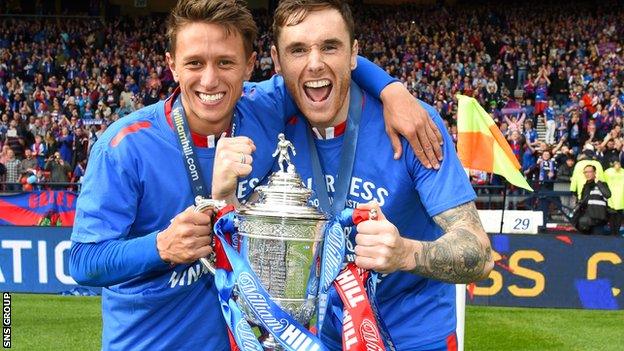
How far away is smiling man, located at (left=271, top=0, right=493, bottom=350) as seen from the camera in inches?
129

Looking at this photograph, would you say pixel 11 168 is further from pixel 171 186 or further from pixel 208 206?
pixel 208 206

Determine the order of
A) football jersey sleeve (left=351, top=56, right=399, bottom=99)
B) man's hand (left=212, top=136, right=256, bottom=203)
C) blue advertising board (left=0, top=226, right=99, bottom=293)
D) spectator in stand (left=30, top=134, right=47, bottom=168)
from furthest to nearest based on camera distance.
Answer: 1. spectator in stand (left=30, top=134, right=47, bottom=168)
2. blue advertising board (left=0, top=226, right=99, bottom=293)
3. football jersey sleeve (left=351, top=56, right=399, bottom=99)
4. man's hand (left=212, top=136, right=256, bottom=203)

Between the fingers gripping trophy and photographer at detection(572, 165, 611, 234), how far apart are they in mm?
13089

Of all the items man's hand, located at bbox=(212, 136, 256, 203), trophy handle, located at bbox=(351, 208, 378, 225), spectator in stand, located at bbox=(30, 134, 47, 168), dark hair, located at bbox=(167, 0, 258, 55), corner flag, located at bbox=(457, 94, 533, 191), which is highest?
dark hair, located at bbox=(167, 0, 258, 55)

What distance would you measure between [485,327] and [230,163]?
289 inches

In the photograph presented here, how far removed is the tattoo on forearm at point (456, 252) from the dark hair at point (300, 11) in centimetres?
75

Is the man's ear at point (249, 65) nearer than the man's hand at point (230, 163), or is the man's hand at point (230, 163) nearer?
the man's hand at point (230, 163)

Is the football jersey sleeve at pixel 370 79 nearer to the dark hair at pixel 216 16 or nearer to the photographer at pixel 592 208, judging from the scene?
the dark hair at pixel 216 16

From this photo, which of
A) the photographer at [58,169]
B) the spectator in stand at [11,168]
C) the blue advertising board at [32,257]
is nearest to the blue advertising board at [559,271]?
the blue advertising board at [32,257]

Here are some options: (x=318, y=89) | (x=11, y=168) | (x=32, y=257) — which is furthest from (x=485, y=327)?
(x=11, y=168)

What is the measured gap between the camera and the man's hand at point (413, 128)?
11.3 feet

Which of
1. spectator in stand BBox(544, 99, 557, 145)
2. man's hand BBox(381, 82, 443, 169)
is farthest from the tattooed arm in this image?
spectator in stand BBox(544, 99, 557, 145)

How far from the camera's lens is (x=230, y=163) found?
10.2 feet

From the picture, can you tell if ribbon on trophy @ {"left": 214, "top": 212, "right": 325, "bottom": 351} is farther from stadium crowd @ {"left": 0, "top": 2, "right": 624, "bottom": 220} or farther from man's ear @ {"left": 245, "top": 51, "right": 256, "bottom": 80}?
stadium crowd @ {"left": 0, "top": 2, "right": 624, "bottom": 220}
